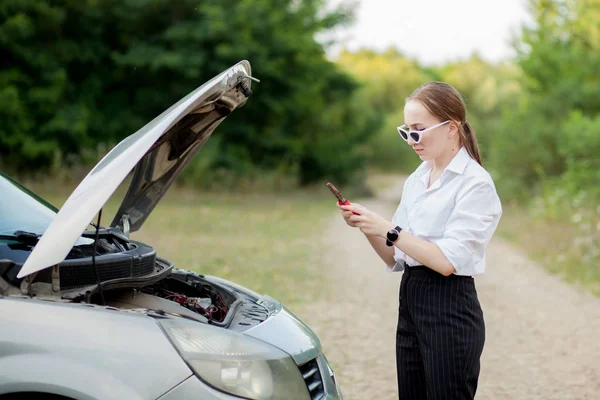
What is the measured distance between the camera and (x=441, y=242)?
3053mm

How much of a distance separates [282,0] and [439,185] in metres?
27.6

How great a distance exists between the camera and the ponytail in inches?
130

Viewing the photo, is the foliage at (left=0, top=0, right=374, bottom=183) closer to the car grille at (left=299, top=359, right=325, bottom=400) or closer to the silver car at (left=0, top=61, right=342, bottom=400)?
the silver car at (left=0, top=61, right=342, bottom=400)

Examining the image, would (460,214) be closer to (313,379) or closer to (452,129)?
(452,129)

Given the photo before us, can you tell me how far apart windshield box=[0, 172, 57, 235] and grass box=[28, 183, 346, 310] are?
559cm

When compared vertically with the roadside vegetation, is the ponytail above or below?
below

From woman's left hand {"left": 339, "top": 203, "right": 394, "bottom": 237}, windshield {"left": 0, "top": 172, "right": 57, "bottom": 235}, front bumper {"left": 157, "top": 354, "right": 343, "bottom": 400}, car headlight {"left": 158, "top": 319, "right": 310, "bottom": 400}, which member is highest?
windshield {"left": 0, "top": 172, "right": 57, "bottom": 235}

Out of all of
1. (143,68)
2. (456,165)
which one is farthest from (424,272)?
(143,68)

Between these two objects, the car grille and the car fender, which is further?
the car grille

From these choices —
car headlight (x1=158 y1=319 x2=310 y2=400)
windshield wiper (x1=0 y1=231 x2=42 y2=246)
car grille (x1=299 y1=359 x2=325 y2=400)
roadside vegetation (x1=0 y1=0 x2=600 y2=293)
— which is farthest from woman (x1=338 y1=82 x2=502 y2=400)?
roadside vegetation (x1=0 y1=0 x2=600 y2=293)

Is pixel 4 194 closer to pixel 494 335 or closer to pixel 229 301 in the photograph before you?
pixel 229 301

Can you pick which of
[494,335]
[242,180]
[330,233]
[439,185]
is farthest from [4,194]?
[242,180]

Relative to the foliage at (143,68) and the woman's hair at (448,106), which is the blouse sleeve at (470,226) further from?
the foliage at (143,68)

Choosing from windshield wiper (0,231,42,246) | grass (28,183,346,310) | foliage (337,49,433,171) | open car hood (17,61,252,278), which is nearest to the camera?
open car hood (17,61,252,278)
